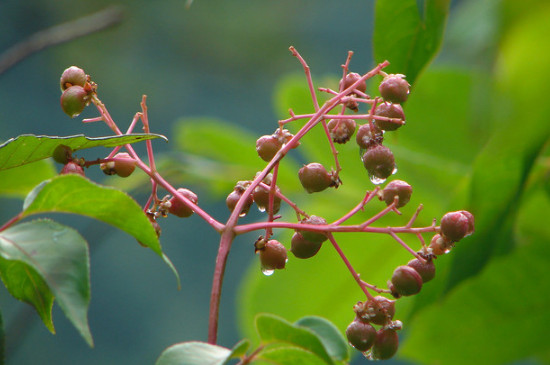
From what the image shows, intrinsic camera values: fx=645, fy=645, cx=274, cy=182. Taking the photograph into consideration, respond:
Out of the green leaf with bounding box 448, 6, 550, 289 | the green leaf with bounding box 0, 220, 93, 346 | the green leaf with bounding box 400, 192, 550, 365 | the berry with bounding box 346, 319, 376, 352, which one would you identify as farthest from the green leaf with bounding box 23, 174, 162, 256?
the green leaf with bounding box 400, 192, 550, 365

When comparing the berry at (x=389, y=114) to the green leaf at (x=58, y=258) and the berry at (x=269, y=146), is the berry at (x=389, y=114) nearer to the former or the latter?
the berry at (x=269, y=146)

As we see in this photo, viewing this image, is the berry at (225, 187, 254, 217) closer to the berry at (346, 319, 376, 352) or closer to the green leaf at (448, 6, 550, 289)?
the berry at (346, 319, 376, 352)

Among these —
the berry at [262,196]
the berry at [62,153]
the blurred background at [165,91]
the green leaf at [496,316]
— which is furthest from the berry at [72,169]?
the blurred background at [165,91]

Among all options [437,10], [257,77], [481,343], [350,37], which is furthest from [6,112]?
[437,10]

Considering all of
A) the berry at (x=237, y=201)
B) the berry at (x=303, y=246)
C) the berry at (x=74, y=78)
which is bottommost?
the berry at (x=303, y=246)

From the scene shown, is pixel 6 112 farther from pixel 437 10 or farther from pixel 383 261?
pixel 437 10

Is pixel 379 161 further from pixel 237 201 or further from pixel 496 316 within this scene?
pixel 496 316
